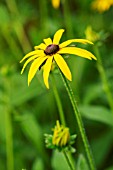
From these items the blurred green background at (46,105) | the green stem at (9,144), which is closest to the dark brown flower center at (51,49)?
the blurred green background at (46,105)

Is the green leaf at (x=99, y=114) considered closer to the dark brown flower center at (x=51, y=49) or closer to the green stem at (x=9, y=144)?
the green stem at (x=9, y=144)

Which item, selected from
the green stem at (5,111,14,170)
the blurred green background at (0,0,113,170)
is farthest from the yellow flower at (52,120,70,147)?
the green stem at (5,111,14,170)

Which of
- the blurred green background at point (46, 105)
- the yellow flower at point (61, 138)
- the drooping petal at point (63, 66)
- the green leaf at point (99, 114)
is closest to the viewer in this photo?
the drooping petal at point (63, 66)

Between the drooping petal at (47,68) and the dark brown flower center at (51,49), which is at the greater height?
the dark brown flower center at (51,49)

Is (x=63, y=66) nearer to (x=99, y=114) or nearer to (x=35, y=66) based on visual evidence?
(x=35, y=66)

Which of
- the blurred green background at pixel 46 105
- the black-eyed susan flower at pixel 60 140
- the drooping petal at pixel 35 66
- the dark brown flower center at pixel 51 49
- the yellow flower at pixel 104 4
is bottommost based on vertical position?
the black-eyed susan flower at pixel 60 140

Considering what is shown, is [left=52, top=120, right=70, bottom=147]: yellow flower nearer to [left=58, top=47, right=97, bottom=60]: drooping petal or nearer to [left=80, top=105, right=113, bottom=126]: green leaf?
[left=58, top=47, right=97, bottom=60]: drooping petal

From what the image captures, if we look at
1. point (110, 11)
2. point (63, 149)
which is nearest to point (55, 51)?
point (63, 149)

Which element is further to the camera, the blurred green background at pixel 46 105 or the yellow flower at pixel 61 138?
the blurred green background at pixel 46 105

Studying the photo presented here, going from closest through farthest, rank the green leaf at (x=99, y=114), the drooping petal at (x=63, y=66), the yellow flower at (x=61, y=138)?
the drooping petal at (x=63, y=66) < the yellow flower at (x=61, y=138) < the green leaf at (x=99, y=114)
